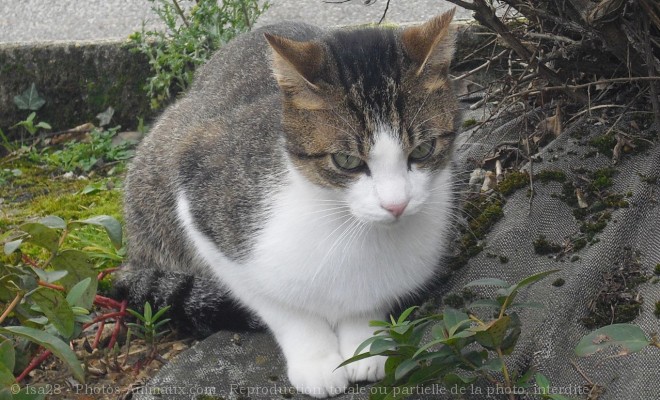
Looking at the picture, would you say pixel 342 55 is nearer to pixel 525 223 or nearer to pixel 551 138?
pixel 525 223

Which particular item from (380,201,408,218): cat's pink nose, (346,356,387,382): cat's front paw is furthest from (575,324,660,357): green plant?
(346,356,387,382): cat's front paw

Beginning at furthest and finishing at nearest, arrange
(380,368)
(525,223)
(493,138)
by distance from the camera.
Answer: (493,138) → (525,223) → (380,368)

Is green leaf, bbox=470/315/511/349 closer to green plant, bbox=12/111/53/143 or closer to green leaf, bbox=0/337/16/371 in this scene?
green leaf, bbox=0/337/16/371

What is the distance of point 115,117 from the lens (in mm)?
4555

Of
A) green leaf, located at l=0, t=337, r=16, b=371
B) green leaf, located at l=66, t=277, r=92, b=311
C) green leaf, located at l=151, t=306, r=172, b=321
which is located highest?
green leaf, located at l=66, t=277, r=92, b=311

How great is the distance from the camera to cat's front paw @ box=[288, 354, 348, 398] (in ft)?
7.35

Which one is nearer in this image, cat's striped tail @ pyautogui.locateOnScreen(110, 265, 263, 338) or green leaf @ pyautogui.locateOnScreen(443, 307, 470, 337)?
green leaf @ pyautogui.locateOnScreen(443, 307, 470, 337)

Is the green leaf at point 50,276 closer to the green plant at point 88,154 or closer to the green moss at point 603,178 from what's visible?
the green moss at point 603,178

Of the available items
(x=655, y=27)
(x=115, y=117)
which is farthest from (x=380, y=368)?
(x=115, y=117)

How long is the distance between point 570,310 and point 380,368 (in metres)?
0.52

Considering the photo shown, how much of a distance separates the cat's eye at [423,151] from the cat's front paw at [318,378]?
60 centimetres

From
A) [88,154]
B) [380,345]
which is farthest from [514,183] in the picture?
[88,154]

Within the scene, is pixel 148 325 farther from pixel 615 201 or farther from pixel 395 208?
pixel 615 201

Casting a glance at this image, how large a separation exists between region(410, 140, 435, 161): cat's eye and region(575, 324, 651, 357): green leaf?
67 cm
